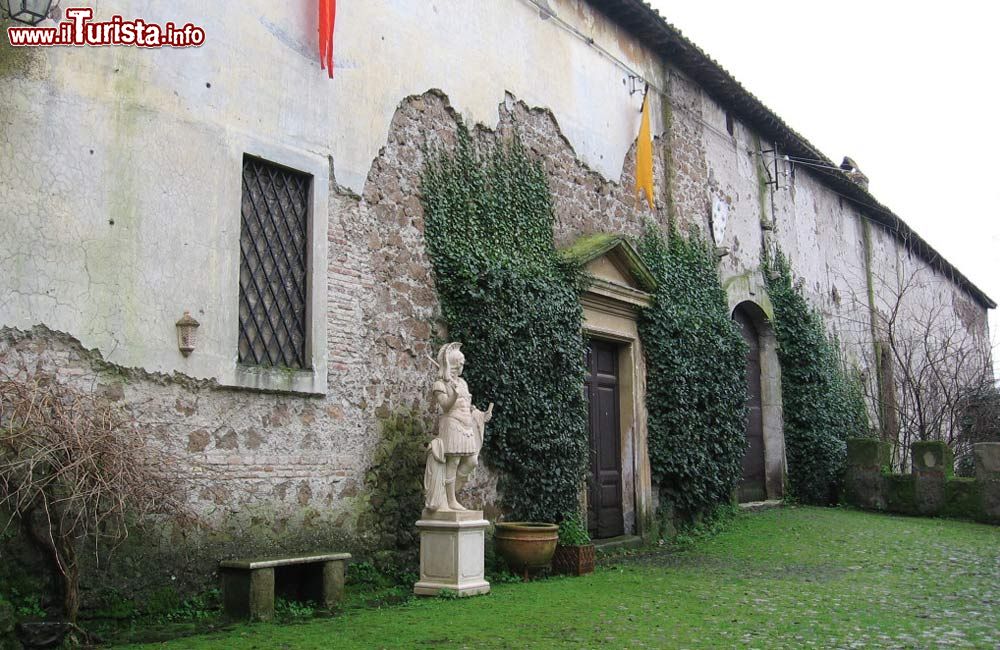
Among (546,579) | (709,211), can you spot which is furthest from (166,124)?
(709,211)

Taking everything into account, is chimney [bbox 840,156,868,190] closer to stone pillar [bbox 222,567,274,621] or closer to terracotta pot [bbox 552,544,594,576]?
terracotta pot [bbox 552,544,594,576]

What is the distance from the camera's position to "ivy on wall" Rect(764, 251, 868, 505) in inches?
595

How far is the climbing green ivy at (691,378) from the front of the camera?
11750 millimetres

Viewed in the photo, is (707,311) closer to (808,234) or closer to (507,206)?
(507,206)

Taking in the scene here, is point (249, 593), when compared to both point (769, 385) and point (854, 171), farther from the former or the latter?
point (854, 171)

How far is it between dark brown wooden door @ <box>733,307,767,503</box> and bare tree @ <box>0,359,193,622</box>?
415 inches

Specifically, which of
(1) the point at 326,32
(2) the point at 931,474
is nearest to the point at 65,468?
(1) the point at 326,32

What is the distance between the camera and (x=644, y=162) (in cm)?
1224

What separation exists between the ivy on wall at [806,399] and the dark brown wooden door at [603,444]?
505 cm

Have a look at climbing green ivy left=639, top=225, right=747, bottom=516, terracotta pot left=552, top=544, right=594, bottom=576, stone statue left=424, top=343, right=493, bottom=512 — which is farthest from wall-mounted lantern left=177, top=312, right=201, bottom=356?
climbing green ivy left=639, top=225, right=747, bottom=516

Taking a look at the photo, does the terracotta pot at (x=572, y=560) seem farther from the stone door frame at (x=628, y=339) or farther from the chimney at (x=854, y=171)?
the chimney at (x=854, y=171)

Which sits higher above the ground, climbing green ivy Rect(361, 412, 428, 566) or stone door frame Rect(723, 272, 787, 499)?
stone door frame Rect(723, 272, 787, 499)

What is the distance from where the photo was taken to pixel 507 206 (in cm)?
968

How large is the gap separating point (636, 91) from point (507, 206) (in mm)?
3746
